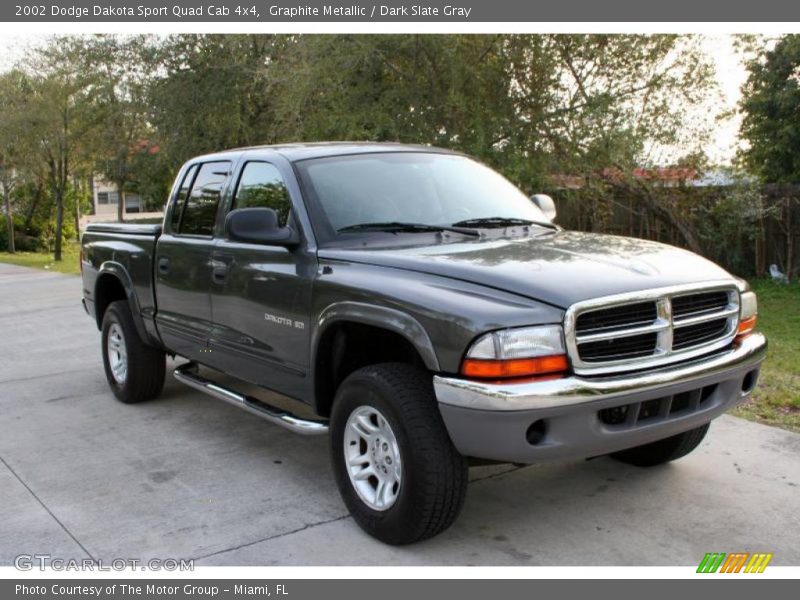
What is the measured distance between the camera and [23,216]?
35.9 metres

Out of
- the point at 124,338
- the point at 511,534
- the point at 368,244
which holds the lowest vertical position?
the point at 511,534

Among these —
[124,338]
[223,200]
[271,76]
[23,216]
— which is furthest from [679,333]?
[23,216]

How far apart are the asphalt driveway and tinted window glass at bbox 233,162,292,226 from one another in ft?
5.20

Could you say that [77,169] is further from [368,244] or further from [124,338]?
[368,244]

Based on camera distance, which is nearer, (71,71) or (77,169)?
(71,71)

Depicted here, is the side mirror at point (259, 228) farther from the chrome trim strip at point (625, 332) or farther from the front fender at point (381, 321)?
the chrome trim strip at point (625, 332)

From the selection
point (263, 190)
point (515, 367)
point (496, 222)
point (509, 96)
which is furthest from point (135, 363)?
point (509, 96)

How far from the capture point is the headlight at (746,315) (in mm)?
4316

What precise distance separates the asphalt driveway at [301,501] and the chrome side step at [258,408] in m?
0.39

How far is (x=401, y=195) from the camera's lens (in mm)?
4922

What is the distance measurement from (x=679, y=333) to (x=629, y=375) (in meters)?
0.43

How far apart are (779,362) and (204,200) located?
5.10m

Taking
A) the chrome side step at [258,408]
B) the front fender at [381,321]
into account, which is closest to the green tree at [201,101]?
the chrome side step at [258,408]

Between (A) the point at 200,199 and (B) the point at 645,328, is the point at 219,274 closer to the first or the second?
(A) the point at 200,199
